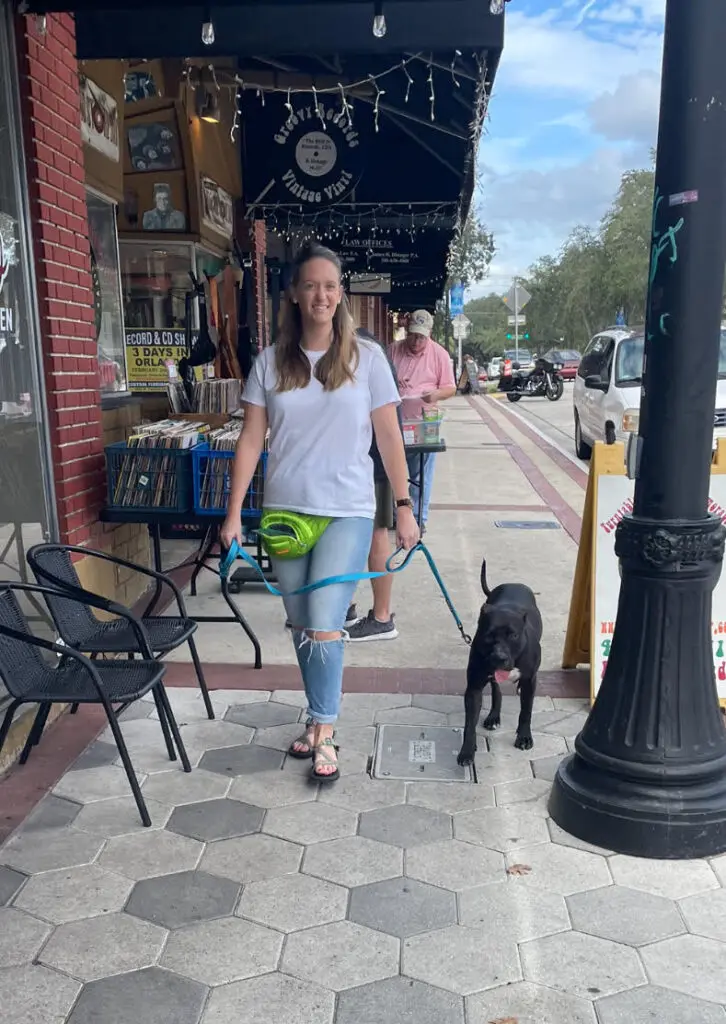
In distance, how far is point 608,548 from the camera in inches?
161

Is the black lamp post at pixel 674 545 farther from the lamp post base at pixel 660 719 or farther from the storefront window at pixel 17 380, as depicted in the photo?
the storefront window at pixel 17 380

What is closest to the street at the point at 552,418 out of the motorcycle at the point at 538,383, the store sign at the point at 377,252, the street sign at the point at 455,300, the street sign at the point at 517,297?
the motorcycle at the point at 538,383

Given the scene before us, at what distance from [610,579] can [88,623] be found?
2.38m

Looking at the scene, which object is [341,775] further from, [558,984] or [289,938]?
[558,984]

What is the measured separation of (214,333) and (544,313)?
60954 millimetres

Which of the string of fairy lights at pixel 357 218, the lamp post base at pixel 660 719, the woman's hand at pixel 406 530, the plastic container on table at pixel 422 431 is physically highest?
the string of fairy lights at pixel 357 218

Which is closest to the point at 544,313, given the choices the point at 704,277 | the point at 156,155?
the point at 156,155

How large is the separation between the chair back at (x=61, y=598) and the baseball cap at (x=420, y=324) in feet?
11.6

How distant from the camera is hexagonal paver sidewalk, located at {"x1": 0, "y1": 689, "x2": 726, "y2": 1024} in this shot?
7.31 feet

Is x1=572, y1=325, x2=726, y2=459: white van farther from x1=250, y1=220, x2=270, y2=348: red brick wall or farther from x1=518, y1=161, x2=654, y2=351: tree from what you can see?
x1=518, y1=161, x2=654, y2=351: tree

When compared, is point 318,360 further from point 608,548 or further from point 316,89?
point 316,89

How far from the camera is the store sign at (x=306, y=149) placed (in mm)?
→ 6934

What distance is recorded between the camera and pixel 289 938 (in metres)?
2.47

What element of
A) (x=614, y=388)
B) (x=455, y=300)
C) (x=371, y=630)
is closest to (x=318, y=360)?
(x=371, y=630)
